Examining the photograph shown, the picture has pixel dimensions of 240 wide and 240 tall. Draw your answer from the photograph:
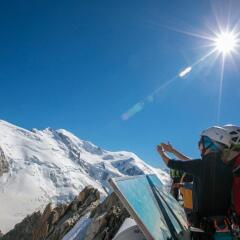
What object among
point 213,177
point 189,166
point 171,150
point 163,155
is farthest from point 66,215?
point 213,177

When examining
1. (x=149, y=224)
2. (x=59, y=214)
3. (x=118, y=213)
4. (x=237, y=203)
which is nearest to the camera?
(x=149, y=224)

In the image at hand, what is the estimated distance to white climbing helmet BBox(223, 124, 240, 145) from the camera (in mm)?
6432

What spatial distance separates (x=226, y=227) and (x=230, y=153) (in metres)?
1.34

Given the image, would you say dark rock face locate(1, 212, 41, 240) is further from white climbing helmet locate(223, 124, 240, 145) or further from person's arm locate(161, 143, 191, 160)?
white climbing helmet locate(223, 124, 240, 145)

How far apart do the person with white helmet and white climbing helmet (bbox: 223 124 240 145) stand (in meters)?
0.08

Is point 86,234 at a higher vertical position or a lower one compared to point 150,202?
higher

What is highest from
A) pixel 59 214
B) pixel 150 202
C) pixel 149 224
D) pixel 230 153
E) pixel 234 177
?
pixel 59 214

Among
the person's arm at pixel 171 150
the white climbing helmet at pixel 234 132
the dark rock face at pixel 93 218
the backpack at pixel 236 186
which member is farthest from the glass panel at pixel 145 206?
the dark rock face at pixel 93 218

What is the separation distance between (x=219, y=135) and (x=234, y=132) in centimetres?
30

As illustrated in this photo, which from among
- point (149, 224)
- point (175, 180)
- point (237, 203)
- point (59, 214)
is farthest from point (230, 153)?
point (59, 214)

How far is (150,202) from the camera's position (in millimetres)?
6250

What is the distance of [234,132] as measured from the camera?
6.56m

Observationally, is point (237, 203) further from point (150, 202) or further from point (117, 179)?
point (117, 179)

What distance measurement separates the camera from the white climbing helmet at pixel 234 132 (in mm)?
6432
